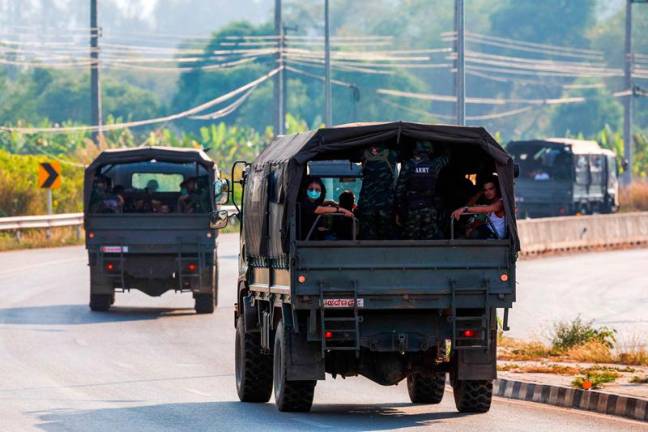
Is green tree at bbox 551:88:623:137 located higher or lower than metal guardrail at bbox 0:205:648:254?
higher

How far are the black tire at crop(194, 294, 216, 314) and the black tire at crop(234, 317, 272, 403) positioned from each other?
1142 centimetres

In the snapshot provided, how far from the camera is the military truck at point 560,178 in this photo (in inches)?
2437

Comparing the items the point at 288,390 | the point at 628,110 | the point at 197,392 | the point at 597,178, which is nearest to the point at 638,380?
the point at 288,390

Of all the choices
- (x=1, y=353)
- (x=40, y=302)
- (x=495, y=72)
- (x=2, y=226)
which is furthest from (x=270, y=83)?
(x=1, y=353)

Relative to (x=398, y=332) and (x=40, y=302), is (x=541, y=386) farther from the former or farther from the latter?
(x=40, y=302)

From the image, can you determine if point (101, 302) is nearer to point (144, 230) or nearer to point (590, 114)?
point (144, 230)

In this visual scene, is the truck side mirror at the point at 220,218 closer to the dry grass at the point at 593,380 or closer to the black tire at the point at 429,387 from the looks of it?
the black tire at the point at 429,387

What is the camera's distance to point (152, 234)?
2714 centimetres

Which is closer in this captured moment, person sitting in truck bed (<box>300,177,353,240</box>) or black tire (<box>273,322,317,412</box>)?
Answer: black tire (<box>273,322,317,412</box>)

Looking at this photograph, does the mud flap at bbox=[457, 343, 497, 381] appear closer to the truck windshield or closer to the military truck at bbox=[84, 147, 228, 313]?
the military truck at bbox=[84, 147, 228, 313]

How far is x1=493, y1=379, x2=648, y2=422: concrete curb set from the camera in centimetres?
1472

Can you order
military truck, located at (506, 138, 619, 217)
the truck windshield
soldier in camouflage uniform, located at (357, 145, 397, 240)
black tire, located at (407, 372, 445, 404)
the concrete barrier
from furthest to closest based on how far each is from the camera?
1. military truck, located at (506, 138, 619, 217)
2. the concrete barrier
3. the truck windshield
4. black tire, located at (407, 372, 445, 404)
5. soldier in camouflage uniform, located at (357, 145, 397, 240)

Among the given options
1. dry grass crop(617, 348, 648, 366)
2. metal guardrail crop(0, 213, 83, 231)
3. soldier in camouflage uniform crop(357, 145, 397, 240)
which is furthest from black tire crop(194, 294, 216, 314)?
metal guardrail crop(0, 213, 83, 231)

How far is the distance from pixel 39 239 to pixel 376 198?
35.2 m
